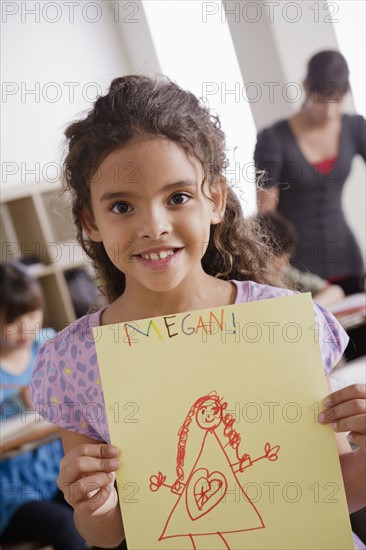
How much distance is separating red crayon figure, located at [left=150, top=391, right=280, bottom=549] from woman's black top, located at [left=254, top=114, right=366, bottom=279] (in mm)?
1436

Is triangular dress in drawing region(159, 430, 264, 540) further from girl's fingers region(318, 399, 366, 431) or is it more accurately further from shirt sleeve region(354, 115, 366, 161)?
shirt sleeve region(354, 115, 366, 161)

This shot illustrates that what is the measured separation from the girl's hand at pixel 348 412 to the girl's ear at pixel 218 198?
27 cm

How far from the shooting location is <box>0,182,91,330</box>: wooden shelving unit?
11.1 ft

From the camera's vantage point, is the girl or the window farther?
the window

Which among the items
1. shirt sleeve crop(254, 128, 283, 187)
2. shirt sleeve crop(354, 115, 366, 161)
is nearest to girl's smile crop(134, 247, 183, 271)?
shirt sleeve crop(254, 128, 283, 187)

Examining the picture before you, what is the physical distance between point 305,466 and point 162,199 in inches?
12.8

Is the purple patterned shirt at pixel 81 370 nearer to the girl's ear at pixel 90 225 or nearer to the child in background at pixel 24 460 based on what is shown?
the girl's ear at pixel 90 225

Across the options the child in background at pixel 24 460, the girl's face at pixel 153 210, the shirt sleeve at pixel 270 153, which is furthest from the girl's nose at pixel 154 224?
the child in background at pixel 24 460

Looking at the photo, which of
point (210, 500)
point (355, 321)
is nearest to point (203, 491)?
point (210, 500)

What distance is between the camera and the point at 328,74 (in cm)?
233

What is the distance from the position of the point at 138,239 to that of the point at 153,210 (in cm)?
4

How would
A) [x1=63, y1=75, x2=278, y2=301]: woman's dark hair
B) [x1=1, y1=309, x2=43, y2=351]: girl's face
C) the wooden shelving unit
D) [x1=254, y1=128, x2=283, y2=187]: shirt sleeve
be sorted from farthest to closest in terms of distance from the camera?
the wooden shelving unit
[x1=1, y1=309, x2=43, y2=351]: girl's face
[x1=254, y1=128, x2=283, y2=187]: shirt sleeve
[x1=63, y1=75, x2=278, y2=301]: woman's dark hair

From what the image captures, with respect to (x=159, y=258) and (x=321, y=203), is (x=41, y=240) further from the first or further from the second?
(x=159, y=258)

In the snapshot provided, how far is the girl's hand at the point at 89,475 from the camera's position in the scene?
2.48ft
